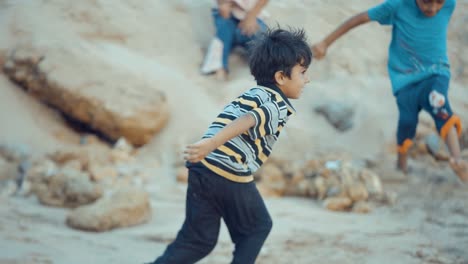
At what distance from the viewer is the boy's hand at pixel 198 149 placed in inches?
86.0

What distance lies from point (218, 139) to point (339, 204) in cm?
226

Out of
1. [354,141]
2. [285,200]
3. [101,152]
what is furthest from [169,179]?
[354,141]

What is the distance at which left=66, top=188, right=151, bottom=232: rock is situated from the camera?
3666 millimetres

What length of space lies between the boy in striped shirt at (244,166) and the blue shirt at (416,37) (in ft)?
7.09

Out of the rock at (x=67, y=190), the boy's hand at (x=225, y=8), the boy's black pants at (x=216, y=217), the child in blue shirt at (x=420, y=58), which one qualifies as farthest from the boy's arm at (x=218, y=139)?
the boy's hand at (x=225, y=8)

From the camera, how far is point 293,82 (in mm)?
2504

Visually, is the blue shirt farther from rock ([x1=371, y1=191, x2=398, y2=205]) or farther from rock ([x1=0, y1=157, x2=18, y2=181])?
rock ([x1=0, y1=157, x2=18, y2=181])

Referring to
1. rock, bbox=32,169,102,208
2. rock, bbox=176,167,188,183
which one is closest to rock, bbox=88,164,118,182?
Result: rock, bbox=32,169,102,208

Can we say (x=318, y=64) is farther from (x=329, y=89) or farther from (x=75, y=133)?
(x=75, y=133)

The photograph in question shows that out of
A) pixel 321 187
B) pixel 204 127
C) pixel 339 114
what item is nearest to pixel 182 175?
pixel 204 127

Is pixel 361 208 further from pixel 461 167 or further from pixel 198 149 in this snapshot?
pixel 198 149

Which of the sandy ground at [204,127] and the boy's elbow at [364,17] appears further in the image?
the boy's elbow at [364,17]

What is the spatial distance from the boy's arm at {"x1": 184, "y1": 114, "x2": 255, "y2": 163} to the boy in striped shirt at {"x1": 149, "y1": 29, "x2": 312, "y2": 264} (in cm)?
8

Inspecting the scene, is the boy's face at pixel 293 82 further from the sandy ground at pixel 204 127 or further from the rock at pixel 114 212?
the rock at pixel 114 212
